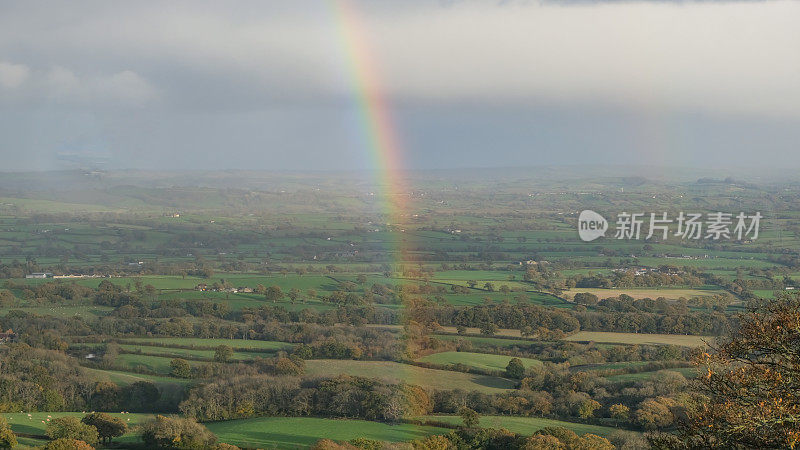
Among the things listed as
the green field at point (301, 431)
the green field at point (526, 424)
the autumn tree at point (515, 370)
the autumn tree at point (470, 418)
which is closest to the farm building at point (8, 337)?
the green field at point (301, 431)

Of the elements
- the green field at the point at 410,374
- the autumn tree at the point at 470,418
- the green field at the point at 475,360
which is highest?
the autumn tree at the point at 470,418

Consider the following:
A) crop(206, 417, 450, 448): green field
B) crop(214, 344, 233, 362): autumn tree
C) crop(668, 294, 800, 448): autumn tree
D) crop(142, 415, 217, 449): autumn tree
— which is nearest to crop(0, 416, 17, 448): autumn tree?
crop(142, 415, 217, 449): autumn tree

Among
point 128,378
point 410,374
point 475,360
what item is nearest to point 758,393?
point 410,374

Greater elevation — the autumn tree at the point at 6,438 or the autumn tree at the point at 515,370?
the autumn tree at the point at 515,370

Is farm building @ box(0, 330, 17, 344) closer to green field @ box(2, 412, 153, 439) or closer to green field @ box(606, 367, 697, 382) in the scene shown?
green field @ box(2, 412, 153, 439)

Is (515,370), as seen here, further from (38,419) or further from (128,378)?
(38,419)

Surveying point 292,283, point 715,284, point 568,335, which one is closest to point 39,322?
point 292,283

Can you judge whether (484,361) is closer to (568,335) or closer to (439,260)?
(568,335)

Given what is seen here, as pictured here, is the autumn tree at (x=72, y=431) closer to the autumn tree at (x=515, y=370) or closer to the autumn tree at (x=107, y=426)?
the autumn tree at (x=107, y=426)
